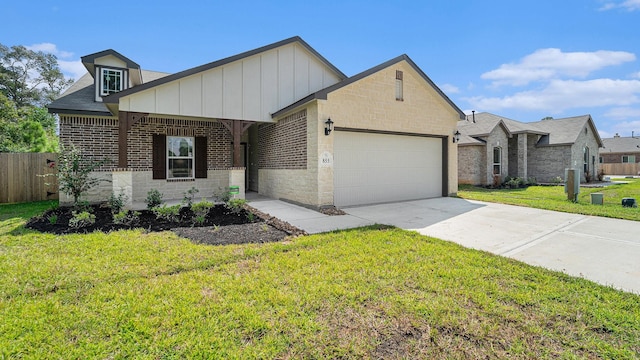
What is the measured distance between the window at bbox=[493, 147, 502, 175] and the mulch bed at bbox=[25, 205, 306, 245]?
16515 millimetres

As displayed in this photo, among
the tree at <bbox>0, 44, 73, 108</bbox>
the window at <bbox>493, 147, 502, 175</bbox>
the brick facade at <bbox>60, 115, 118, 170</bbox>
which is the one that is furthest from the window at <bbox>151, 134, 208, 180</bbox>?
the tree at <bbox>0, 44, 73, 108</bbox>

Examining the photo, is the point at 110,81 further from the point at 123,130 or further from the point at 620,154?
the point at 620,154

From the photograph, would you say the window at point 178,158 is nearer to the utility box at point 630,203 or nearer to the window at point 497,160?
the utility box at point 630,203

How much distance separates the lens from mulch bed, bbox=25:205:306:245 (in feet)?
18.7

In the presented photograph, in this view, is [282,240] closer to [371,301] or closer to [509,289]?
[371,301]

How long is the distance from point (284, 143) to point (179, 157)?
4.30 meters

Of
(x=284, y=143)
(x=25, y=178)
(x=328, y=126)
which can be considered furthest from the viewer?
(x=284, y=143)

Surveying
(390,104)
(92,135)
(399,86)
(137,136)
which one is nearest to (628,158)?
(399,86)

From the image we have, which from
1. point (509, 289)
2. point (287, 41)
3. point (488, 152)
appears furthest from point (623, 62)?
point (509, 289)

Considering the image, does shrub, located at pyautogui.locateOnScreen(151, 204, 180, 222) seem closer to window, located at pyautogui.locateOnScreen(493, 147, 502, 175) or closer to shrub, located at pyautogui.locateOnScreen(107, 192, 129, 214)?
shrub, located at pyautogui.locateOnScreen(107, 192, 129, 214)

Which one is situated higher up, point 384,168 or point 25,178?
point 384,168

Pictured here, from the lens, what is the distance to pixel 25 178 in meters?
10.5

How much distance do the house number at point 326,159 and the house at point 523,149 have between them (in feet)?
38.7

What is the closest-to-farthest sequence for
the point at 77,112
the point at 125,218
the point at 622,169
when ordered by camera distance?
the point at 125,218, the point at 77,112, the point at 622,169
